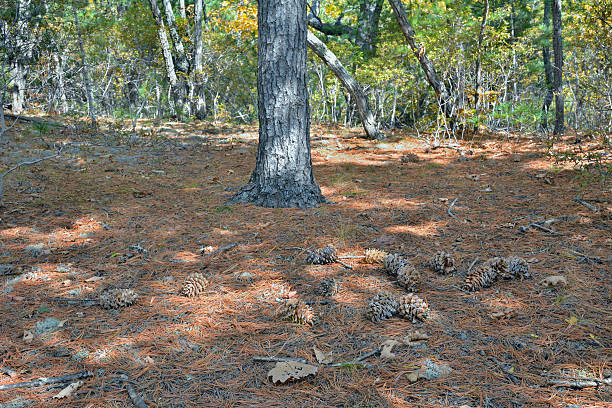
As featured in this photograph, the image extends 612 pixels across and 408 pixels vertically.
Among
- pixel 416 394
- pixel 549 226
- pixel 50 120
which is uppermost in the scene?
pixel 50 120

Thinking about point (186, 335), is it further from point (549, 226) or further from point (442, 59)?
point (442, 59)

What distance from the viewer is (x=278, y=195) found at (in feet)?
13.2

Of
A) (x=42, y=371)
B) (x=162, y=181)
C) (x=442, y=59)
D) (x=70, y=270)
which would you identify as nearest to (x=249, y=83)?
(x=442, y=59)

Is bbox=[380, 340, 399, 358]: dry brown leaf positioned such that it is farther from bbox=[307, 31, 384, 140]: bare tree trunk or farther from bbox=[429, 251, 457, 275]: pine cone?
bbox=[307, 31, 384, 140]: bare tree trunk

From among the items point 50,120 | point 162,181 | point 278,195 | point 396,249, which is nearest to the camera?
point 396,249

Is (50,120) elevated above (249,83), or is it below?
below

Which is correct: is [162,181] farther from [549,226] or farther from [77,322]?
[549,226]

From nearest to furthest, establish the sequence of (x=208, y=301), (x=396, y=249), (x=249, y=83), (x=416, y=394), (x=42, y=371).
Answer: (x=416, y=394) → (x=42, y=371) → (x=208, y=301) → (x=396, y=249) → (x=249, y=83)

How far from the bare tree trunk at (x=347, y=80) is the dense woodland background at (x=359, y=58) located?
106 cm

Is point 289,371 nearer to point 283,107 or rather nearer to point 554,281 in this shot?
point 554,281

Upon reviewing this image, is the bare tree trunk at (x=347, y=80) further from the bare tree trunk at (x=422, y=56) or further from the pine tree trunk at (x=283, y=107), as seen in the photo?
the pine tree trunk at (x=283, y=107)

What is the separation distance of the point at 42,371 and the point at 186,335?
598mm

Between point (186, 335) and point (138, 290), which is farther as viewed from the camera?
point (138, 290)

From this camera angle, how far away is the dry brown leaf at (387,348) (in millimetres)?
1784
